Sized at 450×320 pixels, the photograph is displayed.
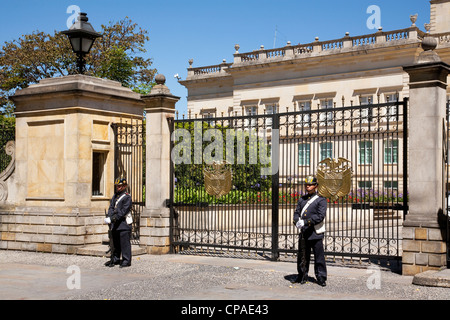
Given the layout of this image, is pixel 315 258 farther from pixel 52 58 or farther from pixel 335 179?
pixel 52 58

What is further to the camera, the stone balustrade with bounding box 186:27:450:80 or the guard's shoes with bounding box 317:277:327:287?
the stone balustrade with bounding box 186:27:450:80

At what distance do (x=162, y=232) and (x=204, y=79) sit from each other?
40.7 m

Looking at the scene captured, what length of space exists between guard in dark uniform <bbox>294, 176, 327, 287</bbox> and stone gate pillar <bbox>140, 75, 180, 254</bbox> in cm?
465

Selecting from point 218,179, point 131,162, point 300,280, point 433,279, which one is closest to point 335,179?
point 300,280

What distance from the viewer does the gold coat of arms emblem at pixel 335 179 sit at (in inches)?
463

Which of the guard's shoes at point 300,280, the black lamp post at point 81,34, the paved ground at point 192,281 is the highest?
the black lamp post at point 81,34

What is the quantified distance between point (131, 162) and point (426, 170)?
737 cm

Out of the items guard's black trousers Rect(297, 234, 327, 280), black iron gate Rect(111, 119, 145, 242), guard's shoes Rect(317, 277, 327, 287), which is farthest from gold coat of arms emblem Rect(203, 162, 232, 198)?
guard's shoes Rect(317, 277, 327, 287)

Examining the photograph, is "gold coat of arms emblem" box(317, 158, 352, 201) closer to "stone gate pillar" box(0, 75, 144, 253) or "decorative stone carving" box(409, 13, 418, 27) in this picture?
"stone gate pillar" box(0, 75, 144, 253)

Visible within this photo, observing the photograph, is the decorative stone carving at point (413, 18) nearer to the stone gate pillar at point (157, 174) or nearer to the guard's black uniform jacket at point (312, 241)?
the stone gate pillar at point (157, 174)

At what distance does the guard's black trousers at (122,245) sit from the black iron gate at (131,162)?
2.44 metres

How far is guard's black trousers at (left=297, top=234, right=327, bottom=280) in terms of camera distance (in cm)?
982

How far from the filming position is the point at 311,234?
9.98 m

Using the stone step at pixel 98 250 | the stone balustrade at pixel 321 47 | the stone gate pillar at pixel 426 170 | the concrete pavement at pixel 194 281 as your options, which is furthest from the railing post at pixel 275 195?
the stone balustrade at pixel 321 47
